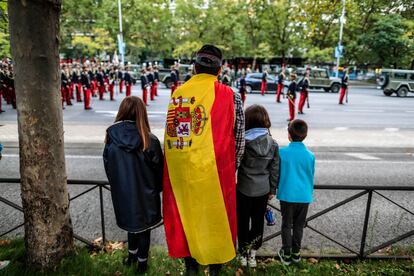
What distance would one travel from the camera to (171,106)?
9.36ft

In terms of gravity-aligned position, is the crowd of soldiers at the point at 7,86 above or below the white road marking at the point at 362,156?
above

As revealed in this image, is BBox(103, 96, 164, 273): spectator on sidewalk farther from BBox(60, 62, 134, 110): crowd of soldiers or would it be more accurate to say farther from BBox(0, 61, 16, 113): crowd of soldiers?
BBox(0, 61, 16, 113): crowd of soldiers

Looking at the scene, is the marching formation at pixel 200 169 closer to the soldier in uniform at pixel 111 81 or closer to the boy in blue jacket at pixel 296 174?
the boy in blue jacket at pixel 296 174

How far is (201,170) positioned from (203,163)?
0.06m

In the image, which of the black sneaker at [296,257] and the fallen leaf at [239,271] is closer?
the fallen leaf at [239,271]

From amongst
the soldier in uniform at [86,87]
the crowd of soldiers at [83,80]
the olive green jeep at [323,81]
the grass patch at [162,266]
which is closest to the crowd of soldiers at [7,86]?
the crowd of soldiers at [83,80]

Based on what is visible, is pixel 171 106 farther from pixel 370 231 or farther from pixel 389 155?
pixel 389 155

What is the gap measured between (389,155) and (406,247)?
554 centimetres

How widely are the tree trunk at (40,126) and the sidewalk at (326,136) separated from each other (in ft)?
20.9

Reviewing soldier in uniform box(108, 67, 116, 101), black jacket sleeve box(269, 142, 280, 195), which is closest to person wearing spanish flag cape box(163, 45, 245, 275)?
black jacket sleeve box(269, 142, 280, 195)

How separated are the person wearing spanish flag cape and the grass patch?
760 mm

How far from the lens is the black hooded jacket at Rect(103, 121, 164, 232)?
9.56ft

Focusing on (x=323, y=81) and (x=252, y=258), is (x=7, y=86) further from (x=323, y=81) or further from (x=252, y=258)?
(x=323, y=81)

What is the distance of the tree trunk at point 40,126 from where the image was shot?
9.11ft
